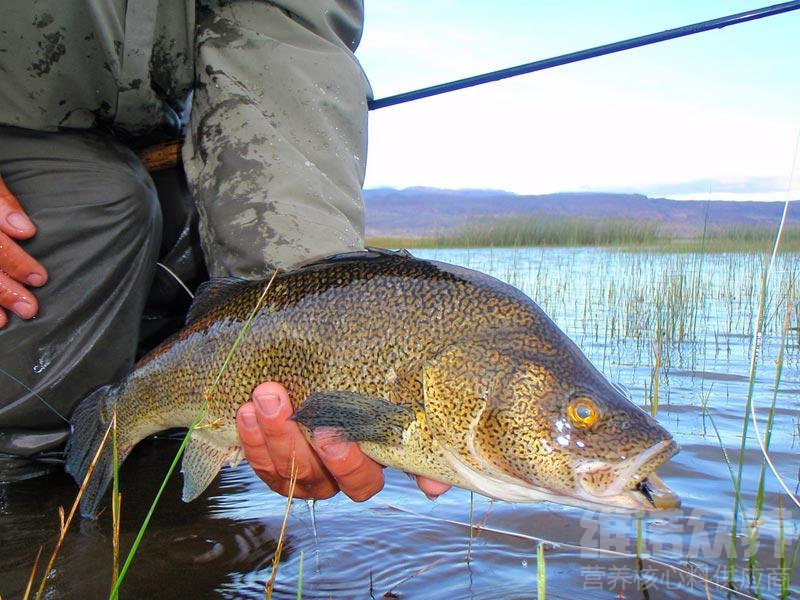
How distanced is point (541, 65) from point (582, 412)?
2764 mm

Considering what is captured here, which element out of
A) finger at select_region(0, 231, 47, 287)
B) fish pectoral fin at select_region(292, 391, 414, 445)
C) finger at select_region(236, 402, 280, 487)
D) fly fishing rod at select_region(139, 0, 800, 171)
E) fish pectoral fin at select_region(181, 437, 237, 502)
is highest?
fly fishing rod at select_region(139, 0, 800, 171)

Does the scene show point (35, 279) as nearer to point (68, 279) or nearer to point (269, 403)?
point (68, 279)

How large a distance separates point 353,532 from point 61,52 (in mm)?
2285

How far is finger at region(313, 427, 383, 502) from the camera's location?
2.53m

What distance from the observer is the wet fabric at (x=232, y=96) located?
308 cm

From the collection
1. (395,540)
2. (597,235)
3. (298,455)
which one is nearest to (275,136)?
(298,455)

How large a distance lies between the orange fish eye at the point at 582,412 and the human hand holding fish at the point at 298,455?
2.13 ft

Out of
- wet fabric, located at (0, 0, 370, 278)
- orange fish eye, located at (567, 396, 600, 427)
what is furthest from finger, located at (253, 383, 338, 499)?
orange fish eye, located at (567, 396, 600, 427)

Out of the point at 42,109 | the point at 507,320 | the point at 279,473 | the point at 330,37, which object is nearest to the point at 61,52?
the point at 42,109

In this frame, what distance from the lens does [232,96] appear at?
3320mm

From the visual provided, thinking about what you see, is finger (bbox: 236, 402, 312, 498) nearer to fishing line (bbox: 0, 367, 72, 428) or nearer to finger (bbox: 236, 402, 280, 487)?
finger (bbox: 236, 402, 280, 487)

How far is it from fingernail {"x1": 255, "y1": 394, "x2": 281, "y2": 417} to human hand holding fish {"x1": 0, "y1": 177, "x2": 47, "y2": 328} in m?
1.27

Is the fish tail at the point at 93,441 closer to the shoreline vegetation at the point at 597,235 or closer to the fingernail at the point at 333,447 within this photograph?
the fingernail at the point at 333,447

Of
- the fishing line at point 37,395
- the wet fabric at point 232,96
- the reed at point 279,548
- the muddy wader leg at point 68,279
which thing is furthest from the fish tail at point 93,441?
the reed at point 279,548
